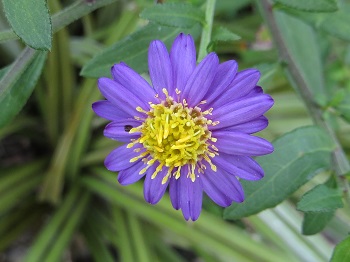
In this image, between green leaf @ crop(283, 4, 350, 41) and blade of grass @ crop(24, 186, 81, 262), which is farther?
blade of grass @ crop(24, 186, 81, 262)

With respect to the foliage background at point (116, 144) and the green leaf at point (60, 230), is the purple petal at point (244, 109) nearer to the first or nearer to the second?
the foliage background at point (116, 144)

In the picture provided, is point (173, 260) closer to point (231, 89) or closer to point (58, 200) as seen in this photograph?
point (58, 200)

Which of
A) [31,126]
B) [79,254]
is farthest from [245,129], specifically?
[79,254]

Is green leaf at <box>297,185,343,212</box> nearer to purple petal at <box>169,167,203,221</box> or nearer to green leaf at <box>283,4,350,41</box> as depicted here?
purple petal at <box>169,167,203,221</box>

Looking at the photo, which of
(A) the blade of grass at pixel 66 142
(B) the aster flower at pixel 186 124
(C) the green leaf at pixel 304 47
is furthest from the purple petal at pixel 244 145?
(A) the blade of grass at pixel 66 142

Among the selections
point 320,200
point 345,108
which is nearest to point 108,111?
point 320,200

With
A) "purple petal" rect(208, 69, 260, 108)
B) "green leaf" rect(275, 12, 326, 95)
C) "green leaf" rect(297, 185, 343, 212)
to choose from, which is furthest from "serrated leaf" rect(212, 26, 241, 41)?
"green leaf" rect(275, 12, 326, 95)
